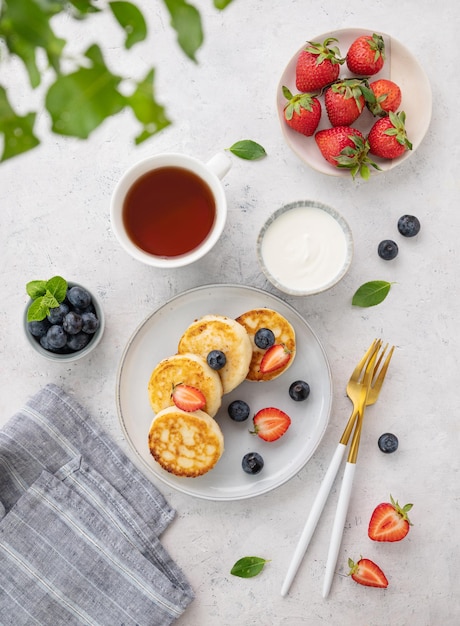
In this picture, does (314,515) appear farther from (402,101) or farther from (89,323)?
(402,101)

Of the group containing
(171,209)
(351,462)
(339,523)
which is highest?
(171,209)

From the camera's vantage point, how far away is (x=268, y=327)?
1545 millimetres

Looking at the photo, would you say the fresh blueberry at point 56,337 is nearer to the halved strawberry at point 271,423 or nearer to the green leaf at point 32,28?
the halved strawberry at point 271,423

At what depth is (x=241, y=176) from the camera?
164cm

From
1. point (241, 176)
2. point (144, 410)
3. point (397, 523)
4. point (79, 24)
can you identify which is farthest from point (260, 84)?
point (397, 523)

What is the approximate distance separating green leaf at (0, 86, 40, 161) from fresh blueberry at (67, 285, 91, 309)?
1215mm

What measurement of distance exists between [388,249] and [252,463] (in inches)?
24.2

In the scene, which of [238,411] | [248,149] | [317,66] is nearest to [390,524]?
[238,411]

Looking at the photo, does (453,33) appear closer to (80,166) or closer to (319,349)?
(319,349)

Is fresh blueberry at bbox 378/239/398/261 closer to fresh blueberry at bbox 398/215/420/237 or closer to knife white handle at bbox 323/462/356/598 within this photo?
fresh blueberry at bbox 398/215/420/237

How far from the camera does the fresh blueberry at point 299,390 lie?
1.56 meters

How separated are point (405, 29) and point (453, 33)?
0.41ft

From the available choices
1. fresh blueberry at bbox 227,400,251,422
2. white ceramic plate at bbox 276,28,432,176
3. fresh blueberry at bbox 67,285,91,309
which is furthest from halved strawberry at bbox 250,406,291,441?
white ceramic plate at bbox 276,28,432,176

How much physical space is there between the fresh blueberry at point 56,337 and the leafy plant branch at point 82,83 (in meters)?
1.20
